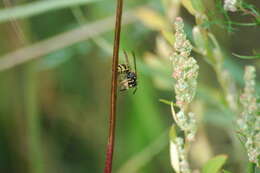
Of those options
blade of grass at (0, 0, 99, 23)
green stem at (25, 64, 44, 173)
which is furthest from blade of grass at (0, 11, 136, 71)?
blade of grass at (0, 0, 99, 23)

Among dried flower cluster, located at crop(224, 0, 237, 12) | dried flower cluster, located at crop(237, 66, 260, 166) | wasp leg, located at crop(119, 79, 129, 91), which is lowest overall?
dried flower cluster, located at crop(237, 66, 260, 166)

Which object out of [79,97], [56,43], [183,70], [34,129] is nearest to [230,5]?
[183,70]

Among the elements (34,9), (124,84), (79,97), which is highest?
(34,9)

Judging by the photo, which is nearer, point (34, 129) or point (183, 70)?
point (183, 70)

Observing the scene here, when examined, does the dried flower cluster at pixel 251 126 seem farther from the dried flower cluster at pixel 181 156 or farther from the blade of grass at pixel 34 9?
the blade of grass at pixel 34 9

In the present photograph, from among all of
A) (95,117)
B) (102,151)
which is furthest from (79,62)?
(102,151)

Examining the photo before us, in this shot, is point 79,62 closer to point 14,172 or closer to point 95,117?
point 95,117

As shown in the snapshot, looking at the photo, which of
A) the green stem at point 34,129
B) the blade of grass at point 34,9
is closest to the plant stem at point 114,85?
the blade of grass at point 34,9

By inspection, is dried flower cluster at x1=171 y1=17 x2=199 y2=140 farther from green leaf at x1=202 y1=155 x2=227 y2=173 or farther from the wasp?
the wasp

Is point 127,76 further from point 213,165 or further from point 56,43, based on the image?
point 56,43
